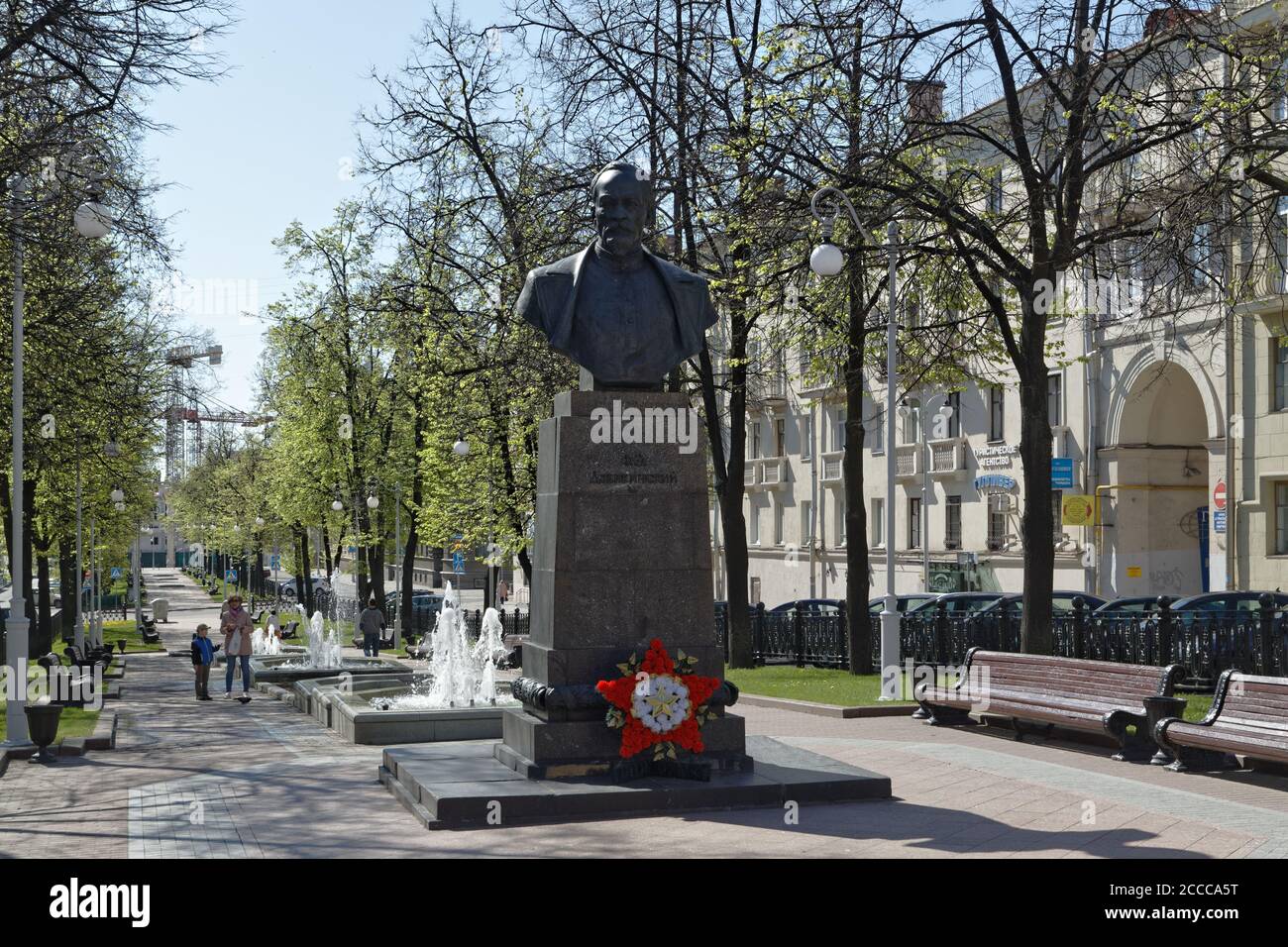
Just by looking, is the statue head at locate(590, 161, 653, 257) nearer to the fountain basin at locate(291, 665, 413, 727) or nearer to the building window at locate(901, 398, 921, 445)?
the fountain basin at locate(291, 665, 413, 727)

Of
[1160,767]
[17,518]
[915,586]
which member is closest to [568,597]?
[1160,767]

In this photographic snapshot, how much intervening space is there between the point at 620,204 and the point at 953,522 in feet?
113

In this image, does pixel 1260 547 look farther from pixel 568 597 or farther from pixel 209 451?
pixel 209 451

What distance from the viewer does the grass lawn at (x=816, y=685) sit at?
17984mm

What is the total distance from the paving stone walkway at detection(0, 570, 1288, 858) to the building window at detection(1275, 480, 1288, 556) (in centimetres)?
1982

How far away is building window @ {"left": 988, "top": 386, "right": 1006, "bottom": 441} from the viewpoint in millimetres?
41375

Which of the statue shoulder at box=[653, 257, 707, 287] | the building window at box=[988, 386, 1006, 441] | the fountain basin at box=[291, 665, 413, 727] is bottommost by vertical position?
the fountain basin at box=[291, 665, 413, 727]

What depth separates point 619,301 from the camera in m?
11.3

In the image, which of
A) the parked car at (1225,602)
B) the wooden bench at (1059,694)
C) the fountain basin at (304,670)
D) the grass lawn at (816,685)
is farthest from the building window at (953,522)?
the wooden bench at (1059,694)

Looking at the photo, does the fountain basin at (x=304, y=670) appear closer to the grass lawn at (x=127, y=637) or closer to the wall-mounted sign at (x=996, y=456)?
the grass lawn at (x=127, y=637)

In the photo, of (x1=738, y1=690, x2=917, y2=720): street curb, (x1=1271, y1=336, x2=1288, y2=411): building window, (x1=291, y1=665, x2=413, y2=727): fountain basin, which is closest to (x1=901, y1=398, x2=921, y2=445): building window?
(x1=1271, y1=336, x2=1288, y2=411): building window

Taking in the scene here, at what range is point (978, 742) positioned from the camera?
567 inches

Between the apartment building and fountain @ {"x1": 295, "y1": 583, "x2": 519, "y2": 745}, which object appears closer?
fountain @ {"x1": 295, "y1": 583, "x2": 519, "y2": 745}

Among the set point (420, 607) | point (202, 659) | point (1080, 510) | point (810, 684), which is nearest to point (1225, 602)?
point (810, 684)
